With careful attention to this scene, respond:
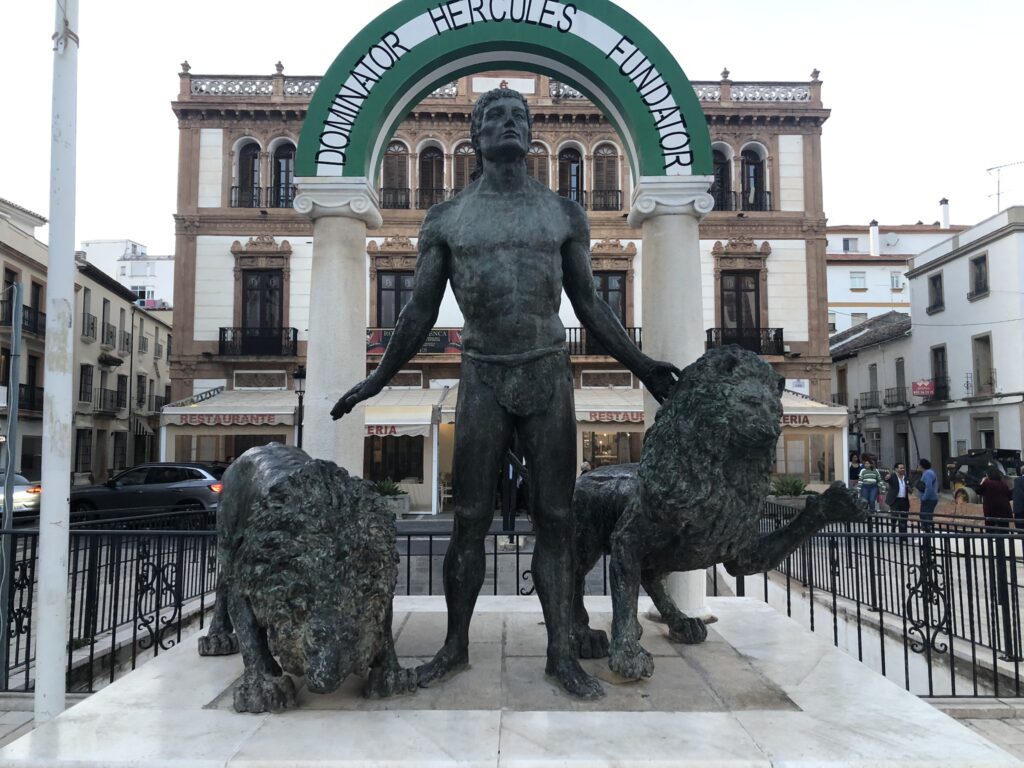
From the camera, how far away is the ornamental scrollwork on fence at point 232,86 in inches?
835

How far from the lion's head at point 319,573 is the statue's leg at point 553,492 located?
80cm

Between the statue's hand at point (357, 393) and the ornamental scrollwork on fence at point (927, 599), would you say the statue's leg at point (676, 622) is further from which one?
the ornamental scrollwork on fence at point (927, 599)

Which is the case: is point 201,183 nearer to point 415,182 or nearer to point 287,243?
point 287,243

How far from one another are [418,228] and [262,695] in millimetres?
19593

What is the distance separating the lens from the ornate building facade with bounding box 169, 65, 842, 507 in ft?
68.0

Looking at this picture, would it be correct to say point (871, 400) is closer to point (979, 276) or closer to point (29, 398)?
point (979, 276)

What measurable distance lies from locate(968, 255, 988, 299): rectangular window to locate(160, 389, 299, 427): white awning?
963 inches

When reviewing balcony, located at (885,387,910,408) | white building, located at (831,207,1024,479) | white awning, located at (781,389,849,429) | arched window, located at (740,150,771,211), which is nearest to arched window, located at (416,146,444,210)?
arched window, located at (740,150,771,211)

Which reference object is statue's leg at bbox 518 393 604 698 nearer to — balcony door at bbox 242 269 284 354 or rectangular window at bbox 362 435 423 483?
rectangular window at bbox 362 435 423 483

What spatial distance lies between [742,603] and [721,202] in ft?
62.6

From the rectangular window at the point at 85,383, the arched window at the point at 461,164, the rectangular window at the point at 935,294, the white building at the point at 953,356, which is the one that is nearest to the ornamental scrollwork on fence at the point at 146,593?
the arched window at the point at 461,164

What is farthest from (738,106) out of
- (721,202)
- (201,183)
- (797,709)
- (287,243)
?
(797,709)

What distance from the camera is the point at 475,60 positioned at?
5.33 m

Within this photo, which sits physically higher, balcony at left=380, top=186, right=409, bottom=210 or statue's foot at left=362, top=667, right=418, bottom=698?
balcony at left=380, top=186, right=409, bottom=210
